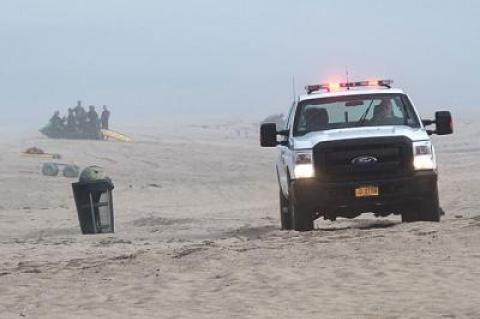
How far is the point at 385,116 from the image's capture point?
12.5 meters

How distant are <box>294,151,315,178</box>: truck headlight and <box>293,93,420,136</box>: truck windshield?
865 millimetres

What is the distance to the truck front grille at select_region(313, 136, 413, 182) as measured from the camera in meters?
11.6

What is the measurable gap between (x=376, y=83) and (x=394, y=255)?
4165 millimetres

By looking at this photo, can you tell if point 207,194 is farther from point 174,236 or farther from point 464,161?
point 464,161

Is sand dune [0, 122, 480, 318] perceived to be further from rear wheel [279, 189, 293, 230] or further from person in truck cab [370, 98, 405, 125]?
person in truck cab [370, 98, 405, 125]

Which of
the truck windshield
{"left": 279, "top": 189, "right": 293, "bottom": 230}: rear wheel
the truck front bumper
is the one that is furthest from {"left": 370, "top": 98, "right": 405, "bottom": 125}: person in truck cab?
{"left": 279, "top": 189, "right": 293, "bottom": 230}: rear wheel

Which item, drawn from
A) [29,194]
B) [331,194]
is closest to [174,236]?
[331,194]

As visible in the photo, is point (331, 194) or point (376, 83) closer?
point (331, 194)

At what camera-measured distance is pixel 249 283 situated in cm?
845

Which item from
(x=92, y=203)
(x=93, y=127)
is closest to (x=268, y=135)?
(x=92, y=203)

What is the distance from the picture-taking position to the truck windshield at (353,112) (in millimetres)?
12500

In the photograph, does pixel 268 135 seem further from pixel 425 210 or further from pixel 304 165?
pixel 425 210

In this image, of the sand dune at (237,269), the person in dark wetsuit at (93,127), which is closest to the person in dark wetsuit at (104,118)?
the person in dark wetsuit at (93,127)

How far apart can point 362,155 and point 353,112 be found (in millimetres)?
1149
